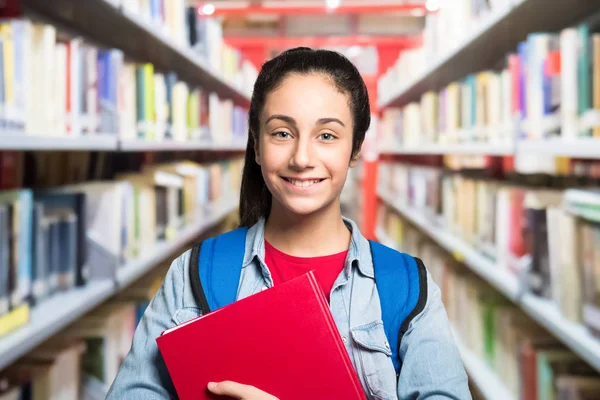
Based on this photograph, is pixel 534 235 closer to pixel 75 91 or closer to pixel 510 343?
pixel 510 343

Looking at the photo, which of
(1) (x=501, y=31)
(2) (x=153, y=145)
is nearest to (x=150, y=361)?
(2) (x=153, y=145)

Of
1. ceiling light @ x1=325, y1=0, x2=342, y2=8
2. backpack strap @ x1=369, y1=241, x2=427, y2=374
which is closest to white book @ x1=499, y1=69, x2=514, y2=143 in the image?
backpack strap @ x1=369, y1=241, x2=427, y2=374

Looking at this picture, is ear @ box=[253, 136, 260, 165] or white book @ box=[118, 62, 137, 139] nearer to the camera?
ear @ box=[253, 136, 260, 165]

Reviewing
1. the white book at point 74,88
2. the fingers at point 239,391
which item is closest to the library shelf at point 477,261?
the fingers at point 239,391

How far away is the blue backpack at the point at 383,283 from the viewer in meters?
1.01

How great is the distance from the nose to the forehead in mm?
37

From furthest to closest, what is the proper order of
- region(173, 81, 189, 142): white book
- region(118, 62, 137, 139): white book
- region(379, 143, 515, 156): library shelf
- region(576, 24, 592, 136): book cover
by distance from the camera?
region(173, 81, 189, 142): white book → region(118, 62, 137, 139): white book → region(379, 143, 515, 156): library shelf → region(576, 24, 592, 136): book cover

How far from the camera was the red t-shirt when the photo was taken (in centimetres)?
109

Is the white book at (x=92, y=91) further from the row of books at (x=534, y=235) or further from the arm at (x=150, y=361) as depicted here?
the row of books at (x=534, y=235)

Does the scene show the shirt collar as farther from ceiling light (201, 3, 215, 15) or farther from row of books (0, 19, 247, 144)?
ceiling light (201, 3, 215, 15)

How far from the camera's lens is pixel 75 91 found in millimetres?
1863

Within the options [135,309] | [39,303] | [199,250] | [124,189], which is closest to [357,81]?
[199,250]

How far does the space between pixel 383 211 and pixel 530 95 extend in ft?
15.0

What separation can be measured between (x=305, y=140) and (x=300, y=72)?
13cm
